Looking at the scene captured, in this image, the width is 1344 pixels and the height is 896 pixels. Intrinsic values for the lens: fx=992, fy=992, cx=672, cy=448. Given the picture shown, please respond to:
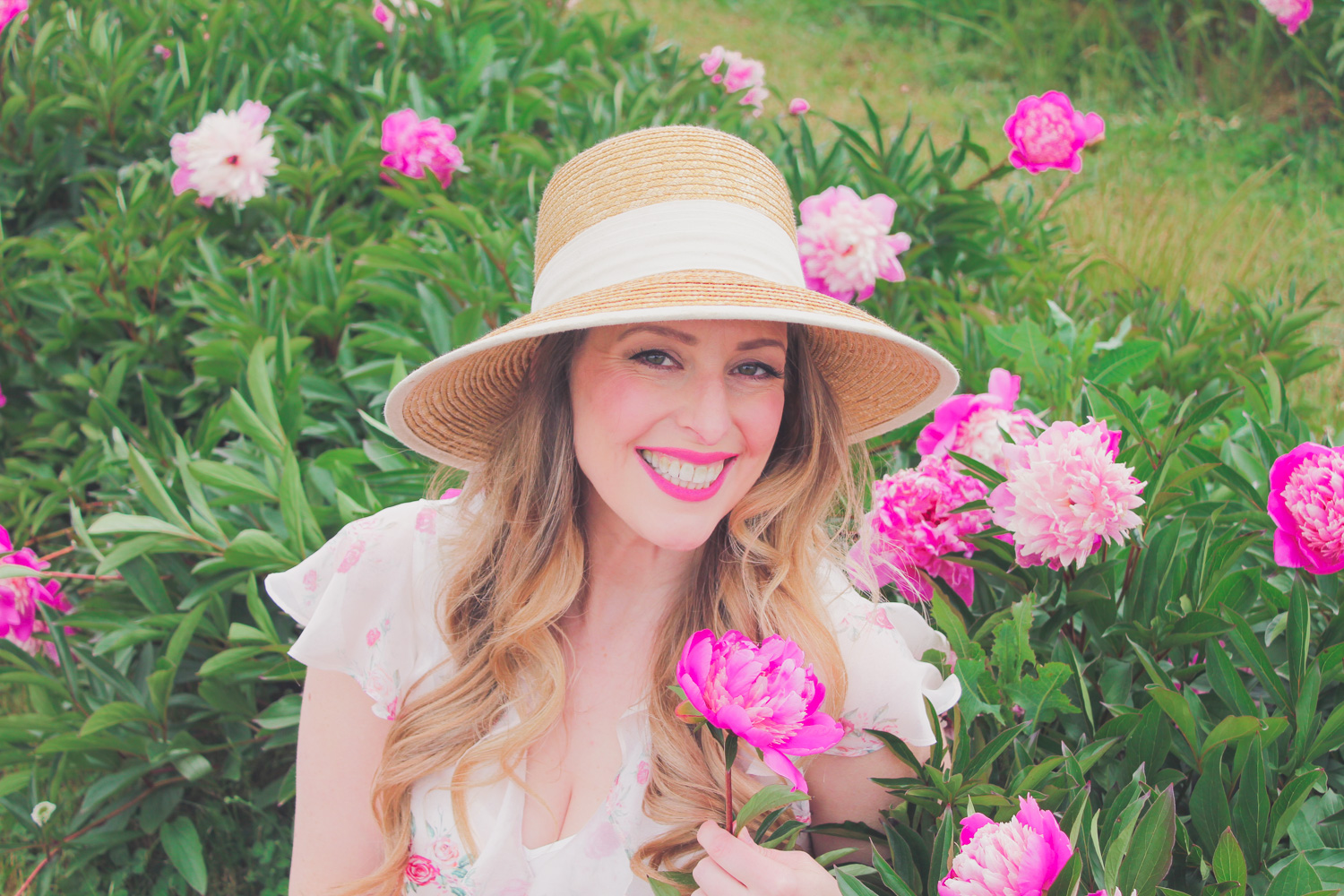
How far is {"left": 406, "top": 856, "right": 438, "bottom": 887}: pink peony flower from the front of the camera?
1.51 meters

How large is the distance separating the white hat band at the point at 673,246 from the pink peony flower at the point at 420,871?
873mm

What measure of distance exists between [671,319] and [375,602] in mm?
703

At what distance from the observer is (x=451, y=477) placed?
73.9 inches

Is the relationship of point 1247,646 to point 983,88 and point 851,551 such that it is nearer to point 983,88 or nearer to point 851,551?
point 851,551

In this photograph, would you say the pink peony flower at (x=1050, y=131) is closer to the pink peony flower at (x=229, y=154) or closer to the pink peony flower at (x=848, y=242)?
the pink peony flower at (x=848, y=242)

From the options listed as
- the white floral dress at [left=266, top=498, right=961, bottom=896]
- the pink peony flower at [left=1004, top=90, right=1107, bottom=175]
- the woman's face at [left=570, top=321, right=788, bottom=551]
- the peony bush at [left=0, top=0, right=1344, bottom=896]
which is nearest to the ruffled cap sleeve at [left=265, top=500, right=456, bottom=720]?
the white floral dress at [left=266, top=498, right=961, bottom=896]

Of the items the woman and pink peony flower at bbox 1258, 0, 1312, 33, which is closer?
the woman

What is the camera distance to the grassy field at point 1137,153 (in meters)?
3.68

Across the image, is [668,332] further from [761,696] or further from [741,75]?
[741,75]

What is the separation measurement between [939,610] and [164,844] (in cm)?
162

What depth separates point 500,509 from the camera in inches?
61.6

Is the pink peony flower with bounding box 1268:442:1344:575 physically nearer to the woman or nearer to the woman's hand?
the woman

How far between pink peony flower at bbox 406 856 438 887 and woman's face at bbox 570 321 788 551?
0.63 meters

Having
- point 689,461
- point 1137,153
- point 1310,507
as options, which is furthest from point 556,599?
point 1137,153
